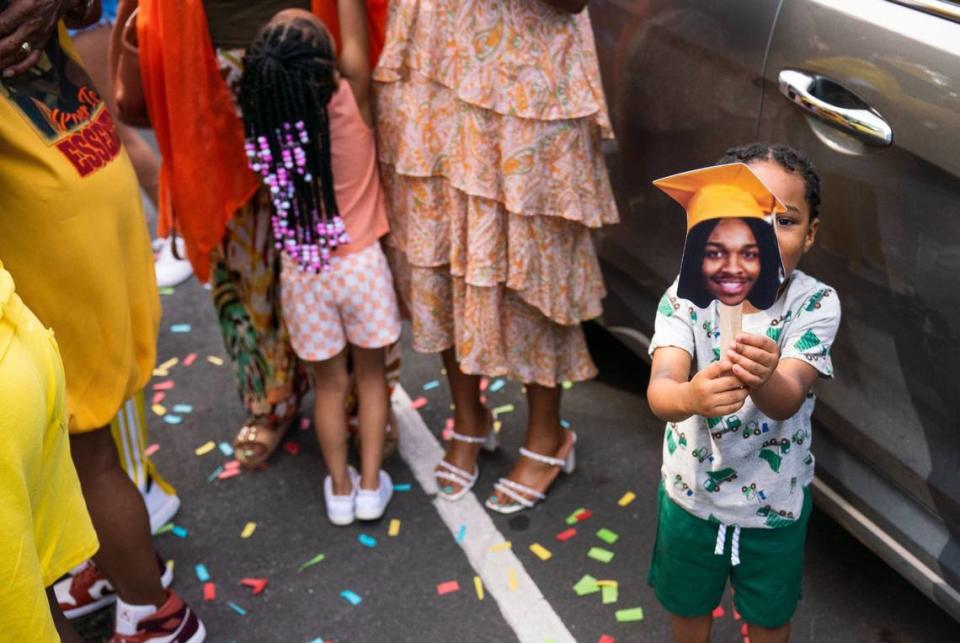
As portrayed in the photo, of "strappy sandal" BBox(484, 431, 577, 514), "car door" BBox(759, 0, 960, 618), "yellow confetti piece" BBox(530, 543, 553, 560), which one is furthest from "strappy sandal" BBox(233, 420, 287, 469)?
"car door" BBox(759, 0, 960, 618)

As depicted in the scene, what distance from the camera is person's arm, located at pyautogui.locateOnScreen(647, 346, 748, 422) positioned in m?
1.64

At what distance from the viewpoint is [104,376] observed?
92.4 inches

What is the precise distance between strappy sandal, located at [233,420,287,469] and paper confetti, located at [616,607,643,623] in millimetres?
1271

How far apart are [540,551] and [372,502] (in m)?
0.51

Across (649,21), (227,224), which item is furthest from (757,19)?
(227,224)

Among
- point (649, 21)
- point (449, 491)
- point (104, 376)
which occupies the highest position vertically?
point (649, 21)

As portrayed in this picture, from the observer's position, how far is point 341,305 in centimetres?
296

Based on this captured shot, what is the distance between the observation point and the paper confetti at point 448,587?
111 inches

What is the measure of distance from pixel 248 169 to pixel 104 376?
807mm

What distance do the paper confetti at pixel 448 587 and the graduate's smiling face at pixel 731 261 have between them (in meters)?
1.48

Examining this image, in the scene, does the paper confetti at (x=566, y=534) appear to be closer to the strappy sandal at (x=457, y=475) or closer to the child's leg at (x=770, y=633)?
the strappy sandal at (x=457, y=475)

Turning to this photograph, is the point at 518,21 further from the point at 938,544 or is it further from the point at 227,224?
the point at 938,544

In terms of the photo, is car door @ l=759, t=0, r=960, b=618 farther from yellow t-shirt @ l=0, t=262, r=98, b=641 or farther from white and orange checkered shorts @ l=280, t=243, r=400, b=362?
yellow t-shirt @ l=0, t=262, r=98, b=641

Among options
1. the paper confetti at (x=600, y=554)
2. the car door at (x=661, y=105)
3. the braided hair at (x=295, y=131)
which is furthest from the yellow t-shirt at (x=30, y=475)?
the car door at (x=661, y=105)
